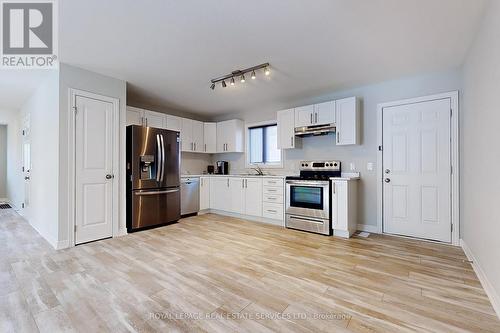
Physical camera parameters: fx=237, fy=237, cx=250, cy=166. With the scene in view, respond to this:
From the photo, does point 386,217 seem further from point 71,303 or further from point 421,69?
point 71,303

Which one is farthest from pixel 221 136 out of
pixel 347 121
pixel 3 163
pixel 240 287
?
pixel 3 163

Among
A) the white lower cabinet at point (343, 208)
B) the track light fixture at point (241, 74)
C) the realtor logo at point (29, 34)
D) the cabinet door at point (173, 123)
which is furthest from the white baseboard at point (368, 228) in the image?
the realtor logo at point (29, 34)

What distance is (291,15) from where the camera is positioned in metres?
2.11

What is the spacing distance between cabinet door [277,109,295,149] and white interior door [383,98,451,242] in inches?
59.0

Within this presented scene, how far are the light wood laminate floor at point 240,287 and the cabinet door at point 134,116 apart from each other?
2131mm

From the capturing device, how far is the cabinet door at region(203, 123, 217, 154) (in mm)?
5727

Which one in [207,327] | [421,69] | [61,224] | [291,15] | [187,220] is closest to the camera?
[207,327]

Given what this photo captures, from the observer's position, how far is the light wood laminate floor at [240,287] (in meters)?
1.61

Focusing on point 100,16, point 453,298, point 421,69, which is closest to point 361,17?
point 421,69

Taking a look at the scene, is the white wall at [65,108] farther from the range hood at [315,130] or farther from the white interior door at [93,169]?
the range hood at [315,130]

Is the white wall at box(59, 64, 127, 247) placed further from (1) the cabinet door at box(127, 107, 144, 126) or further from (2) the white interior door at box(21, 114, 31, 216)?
(2) the white interior door at box(21, 114, 31, 216)

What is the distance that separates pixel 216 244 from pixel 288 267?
1139 mm

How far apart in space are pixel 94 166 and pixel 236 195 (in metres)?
2.54

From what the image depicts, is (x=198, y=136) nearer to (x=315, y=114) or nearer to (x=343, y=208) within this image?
(x=315, y=114)
